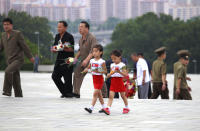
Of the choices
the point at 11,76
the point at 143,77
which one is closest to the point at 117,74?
the point at 11,76

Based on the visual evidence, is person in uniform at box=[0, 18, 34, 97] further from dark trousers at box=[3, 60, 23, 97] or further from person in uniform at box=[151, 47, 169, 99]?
person in uniform at box=[151, 47, 169, 99]

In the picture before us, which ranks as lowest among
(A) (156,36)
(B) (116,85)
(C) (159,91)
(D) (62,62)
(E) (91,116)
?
(A) (156,36)

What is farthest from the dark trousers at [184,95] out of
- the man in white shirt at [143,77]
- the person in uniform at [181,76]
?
the man in white shirt at [143,77]

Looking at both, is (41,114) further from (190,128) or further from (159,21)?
(159,21)

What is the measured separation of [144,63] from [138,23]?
11908cm

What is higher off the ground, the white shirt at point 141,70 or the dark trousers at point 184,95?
the white shirt at point 141,70

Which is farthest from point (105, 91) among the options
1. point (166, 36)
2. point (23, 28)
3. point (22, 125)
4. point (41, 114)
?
point (166, 36)

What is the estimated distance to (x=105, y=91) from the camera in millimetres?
14477

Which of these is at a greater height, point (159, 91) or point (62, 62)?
point (62, 62)

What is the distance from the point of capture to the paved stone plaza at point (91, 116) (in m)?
9.23

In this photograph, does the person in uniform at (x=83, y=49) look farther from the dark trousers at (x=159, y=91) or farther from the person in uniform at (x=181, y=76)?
the dark trousers at (x=159, y=91)

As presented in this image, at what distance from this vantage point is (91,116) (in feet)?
35.1

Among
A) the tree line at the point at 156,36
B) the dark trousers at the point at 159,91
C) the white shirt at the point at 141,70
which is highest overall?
the white shirt at the point at 141,70

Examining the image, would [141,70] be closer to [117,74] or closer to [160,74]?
[160,74]
